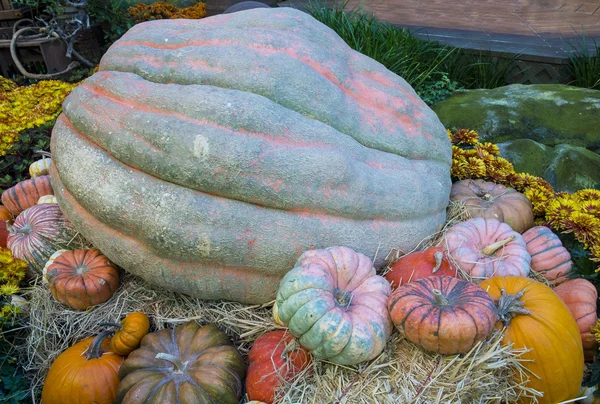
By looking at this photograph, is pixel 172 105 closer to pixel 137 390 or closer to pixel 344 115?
pixel 344 115

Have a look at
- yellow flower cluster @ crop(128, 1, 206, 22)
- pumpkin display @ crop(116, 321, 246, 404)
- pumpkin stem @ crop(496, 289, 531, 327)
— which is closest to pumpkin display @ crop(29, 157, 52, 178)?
pumpkin display @ crop(116, 321, 246, 404)

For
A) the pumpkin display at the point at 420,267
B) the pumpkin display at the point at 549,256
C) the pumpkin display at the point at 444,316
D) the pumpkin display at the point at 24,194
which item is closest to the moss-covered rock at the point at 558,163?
the pumpkin display at the point at 549,256

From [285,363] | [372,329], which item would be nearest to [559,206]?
[372,329]

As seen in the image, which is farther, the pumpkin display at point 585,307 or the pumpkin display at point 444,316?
the pumpkin display at point 585,307

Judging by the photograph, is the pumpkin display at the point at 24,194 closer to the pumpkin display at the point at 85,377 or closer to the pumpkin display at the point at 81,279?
the pumpkin display at the point at 81,279

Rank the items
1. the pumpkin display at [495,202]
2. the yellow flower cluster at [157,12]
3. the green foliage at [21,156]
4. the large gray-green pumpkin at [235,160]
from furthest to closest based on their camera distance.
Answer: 1. the yellow flower cluster at [157,12]
2. the green foliage at [21,156]
3. the pumpkin display at [495,202]
4. the large gray-green pumpkin at [235,160]

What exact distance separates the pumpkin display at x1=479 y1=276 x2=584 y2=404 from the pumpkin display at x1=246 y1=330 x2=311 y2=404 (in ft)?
3.07

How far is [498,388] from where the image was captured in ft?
6.89

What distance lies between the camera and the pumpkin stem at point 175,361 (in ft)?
6.95

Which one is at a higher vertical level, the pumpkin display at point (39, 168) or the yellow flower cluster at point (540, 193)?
the yellow flower cluster at point (540, 193)

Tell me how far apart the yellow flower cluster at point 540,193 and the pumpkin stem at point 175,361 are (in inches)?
85.7

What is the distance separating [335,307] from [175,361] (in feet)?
2.53

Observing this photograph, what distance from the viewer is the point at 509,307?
2174 millimetres

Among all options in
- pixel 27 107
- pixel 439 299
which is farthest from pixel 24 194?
pixel 439 299
